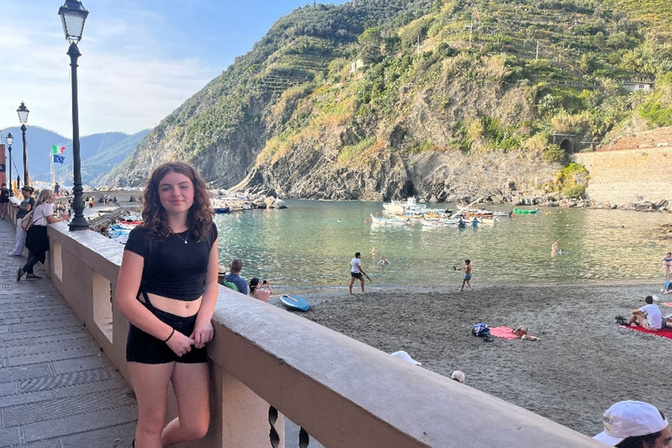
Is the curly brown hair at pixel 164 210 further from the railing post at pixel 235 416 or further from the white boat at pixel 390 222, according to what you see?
the white boat at pixel 390 222

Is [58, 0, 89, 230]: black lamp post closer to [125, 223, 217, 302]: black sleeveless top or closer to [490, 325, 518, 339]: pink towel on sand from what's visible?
[125, 223, 217, 302]: black sleeveless top

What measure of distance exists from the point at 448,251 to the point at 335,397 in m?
34.0

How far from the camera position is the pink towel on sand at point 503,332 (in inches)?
569

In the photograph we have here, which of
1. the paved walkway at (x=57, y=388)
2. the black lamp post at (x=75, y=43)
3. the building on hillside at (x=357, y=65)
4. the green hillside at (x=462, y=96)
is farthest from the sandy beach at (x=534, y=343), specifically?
the building on hillside at (x=357, y=65)

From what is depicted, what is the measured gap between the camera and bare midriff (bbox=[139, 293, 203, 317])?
2389mm

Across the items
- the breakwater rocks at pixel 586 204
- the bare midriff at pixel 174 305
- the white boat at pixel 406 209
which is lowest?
the white boat at pixel 406 209

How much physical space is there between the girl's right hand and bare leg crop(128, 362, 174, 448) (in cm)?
12

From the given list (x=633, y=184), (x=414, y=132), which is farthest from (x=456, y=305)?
(x=414, y=132)

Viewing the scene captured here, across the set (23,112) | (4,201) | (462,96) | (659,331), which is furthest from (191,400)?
(462,96)

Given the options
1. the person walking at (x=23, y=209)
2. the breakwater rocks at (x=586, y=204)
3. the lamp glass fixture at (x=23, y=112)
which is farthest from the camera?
the breakwater rocks at (x=586, y=204)

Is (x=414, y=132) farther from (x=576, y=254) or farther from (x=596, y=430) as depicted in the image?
(x=596, y=430)

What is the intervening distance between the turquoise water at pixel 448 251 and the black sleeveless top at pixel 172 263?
21082 millimetres

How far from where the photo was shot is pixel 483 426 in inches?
50.6

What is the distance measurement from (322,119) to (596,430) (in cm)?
11782
